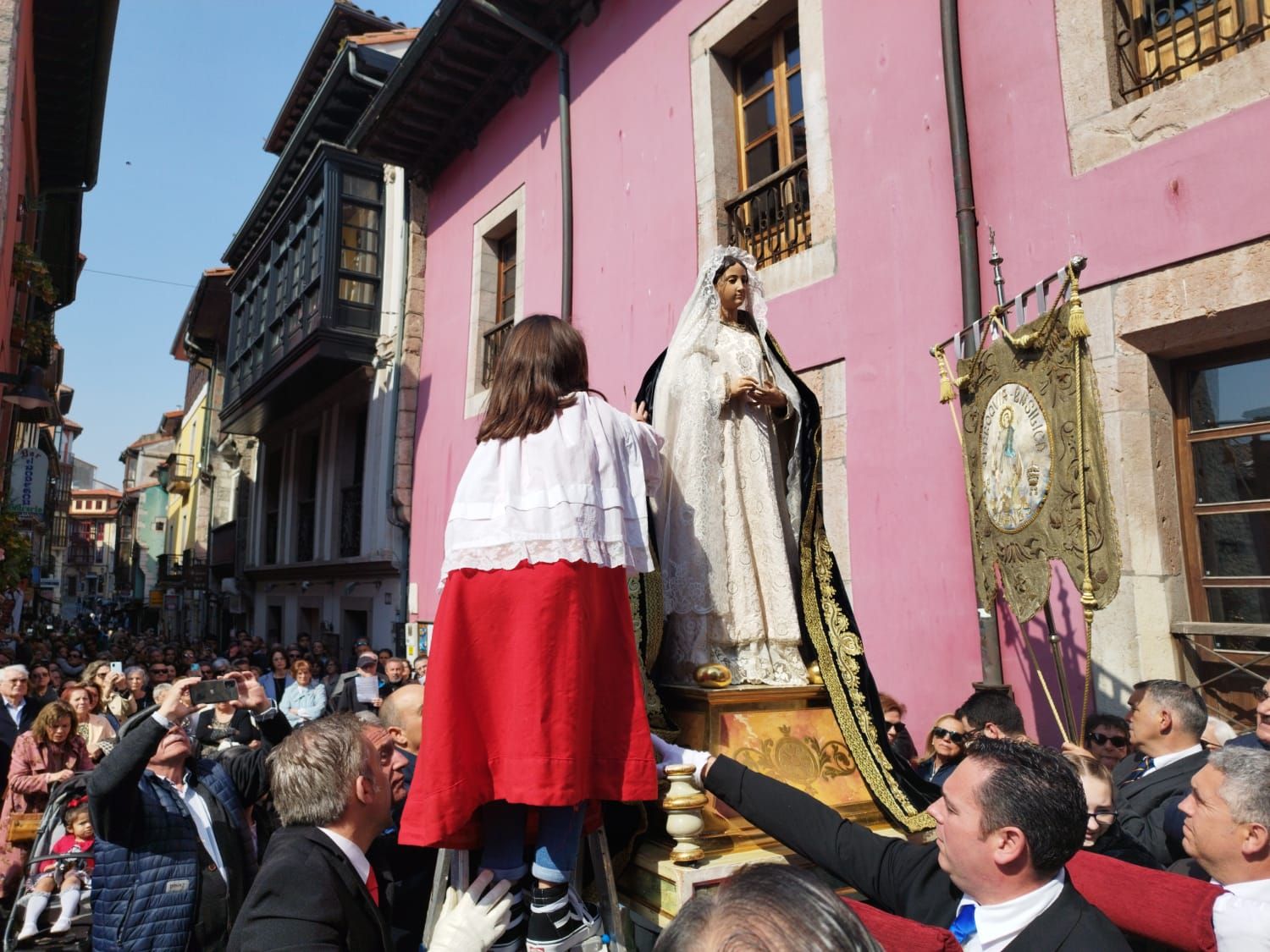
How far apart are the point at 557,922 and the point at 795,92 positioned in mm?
6218

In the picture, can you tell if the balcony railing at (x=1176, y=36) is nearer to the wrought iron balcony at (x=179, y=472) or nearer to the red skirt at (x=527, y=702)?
the red skirt at (x=527, y=702)

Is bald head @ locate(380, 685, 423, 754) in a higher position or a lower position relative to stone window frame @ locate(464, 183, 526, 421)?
lower

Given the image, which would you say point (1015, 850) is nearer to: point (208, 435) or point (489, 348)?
point (489, 348)

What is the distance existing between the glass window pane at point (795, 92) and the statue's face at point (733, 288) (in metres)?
4.12

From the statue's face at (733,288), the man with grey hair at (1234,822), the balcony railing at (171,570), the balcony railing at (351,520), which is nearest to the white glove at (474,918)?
the man with grey hair at (1234,822)

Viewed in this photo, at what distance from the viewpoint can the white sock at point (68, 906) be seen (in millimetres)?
4113

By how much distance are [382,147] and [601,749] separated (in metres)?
11.2

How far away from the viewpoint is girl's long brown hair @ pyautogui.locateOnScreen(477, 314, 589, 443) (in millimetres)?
2244

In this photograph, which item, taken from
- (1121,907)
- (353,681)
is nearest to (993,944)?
(1121,907)

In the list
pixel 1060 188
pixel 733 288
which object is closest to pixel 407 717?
pixel 733 288

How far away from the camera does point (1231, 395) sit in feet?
14.1

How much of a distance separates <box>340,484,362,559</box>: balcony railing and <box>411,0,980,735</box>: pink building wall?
724 cm

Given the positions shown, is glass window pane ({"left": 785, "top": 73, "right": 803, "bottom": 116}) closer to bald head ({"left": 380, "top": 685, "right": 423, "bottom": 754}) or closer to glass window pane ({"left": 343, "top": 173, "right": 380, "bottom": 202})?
bald head ({"left": 380, "top": 685, "right": 423, "bottom": 754})

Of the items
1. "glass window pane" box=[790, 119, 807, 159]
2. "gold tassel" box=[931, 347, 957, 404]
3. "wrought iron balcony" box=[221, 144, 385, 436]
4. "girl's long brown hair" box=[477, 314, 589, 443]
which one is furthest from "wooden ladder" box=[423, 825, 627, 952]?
"wrought iron balcony" box=[221, 144, 385, 436]
